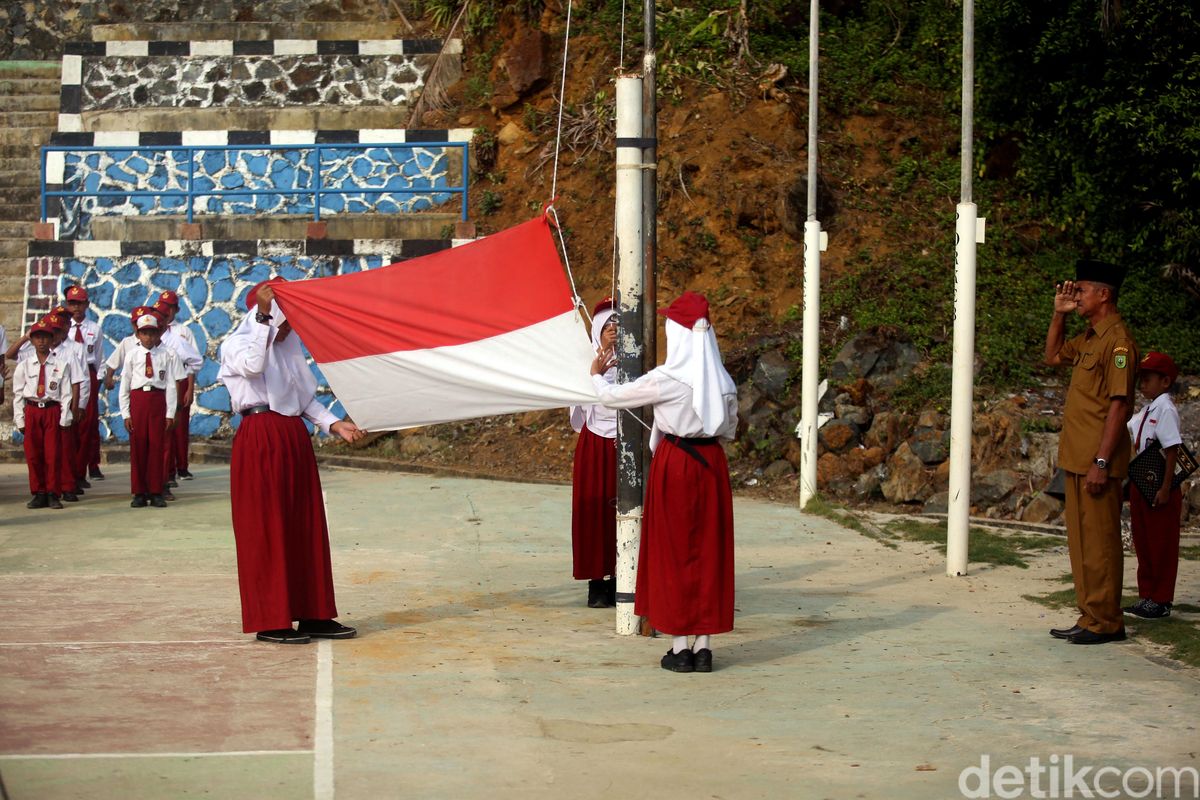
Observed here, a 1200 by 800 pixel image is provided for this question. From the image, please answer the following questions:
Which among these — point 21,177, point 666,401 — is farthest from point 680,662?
point 21,177

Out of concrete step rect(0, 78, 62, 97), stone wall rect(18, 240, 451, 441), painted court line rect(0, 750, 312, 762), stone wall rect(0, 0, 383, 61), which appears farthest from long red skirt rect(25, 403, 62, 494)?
stone wall rect(0, 0, 383, 61)

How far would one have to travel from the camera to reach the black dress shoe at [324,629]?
899cm

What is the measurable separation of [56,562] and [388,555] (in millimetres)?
2481

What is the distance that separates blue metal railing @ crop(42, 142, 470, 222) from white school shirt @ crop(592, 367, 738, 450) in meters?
14.2

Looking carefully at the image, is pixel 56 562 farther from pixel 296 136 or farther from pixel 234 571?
pixel 296 136

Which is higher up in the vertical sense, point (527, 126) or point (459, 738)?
point (527, 126)

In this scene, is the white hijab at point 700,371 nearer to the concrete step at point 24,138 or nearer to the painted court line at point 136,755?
the painted court line at point 136,755

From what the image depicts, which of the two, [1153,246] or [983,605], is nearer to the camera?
[983,605]

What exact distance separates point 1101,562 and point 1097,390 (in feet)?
3.26

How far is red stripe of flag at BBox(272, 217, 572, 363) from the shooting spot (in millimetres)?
9312

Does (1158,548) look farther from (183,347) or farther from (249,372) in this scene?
(183,347)

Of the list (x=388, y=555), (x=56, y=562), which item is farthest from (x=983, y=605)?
(x=56, y=562)

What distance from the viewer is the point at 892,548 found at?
12758 mm

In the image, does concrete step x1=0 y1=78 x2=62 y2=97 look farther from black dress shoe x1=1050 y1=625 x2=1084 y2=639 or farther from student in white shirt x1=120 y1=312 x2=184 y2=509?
black dress shoe x1=1050 y1=625 x2=1084 y2=639
